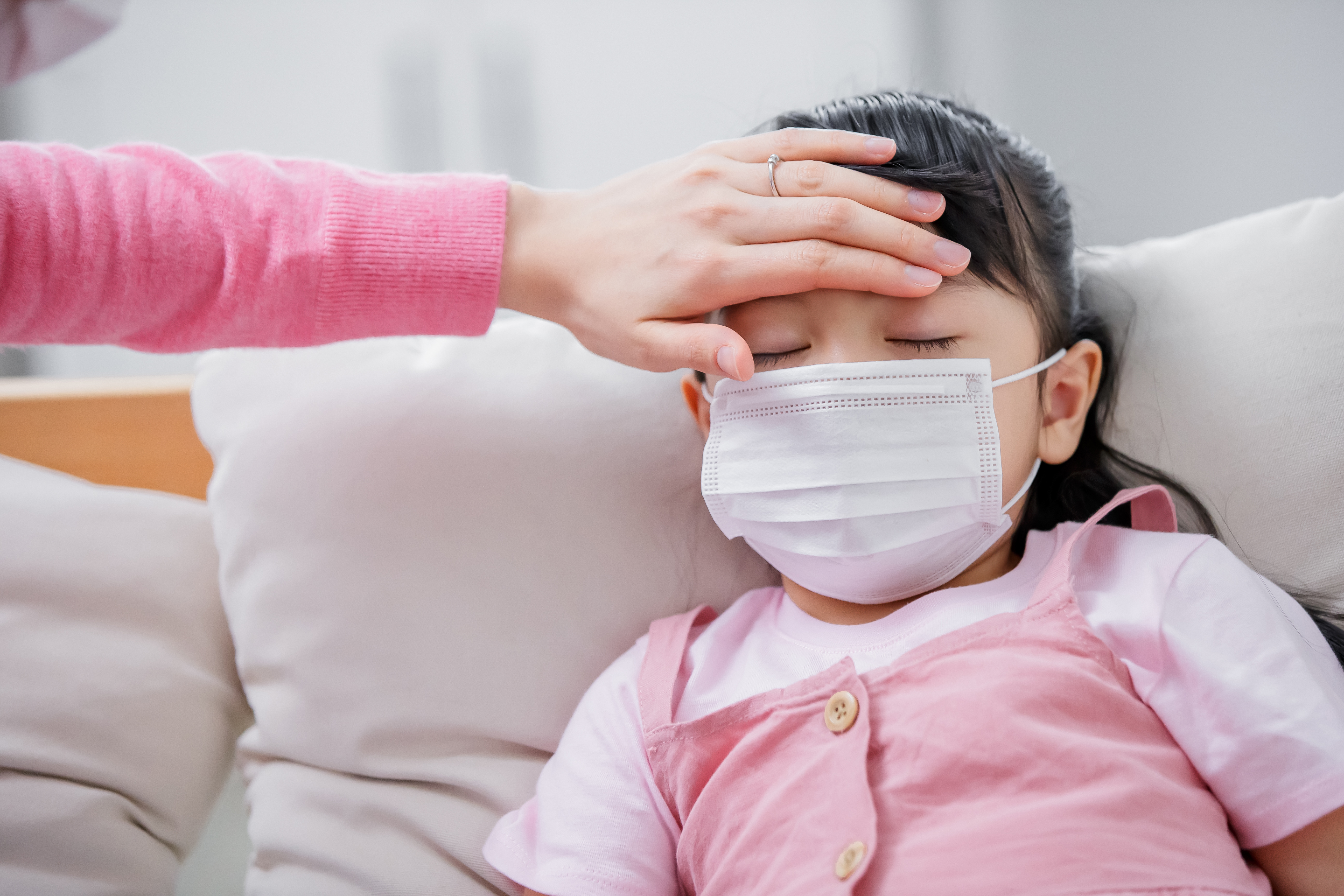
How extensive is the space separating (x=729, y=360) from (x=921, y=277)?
0.59 feet

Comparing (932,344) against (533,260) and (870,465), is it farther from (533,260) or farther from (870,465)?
(533,260)

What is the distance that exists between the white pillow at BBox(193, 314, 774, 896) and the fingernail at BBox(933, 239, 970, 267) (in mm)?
387

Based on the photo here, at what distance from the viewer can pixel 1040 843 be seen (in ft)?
2.12

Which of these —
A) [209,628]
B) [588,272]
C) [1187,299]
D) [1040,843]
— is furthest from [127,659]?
[1187,299]

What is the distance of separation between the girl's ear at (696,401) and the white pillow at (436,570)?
0.06 metres

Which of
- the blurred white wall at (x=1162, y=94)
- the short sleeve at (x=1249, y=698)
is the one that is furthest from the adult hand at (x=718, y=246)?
the blurred white wall at (x=1162, y=94)

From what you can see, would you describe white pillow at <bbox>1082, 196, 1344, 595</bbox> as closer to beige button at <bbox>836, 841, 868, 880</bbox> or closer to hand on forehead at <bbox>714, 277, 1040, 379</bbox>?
hand on forehead at <bbox>714, 277, 1040, 379</bbox>

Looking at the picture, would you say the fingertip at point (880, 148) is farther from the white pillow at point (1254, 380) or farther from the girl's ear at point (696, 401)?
the white pillow at point (1254, 380)

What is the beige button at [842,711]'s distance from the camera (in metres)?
0.75

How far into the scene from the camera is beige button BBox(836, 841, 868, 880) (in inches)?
25.7

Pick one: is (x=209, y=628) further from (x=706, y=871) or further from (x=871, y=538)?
(x=871, y=538)

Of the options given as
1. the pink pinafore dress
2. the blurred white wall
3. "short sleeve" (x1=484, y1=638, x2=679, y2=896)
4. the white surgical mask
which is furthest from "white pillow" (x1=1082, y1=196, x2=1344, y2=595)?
the blurred white wall

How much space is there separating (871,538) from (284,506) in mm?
674

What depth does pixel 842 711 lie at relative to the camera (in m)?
Answer: 0.76
